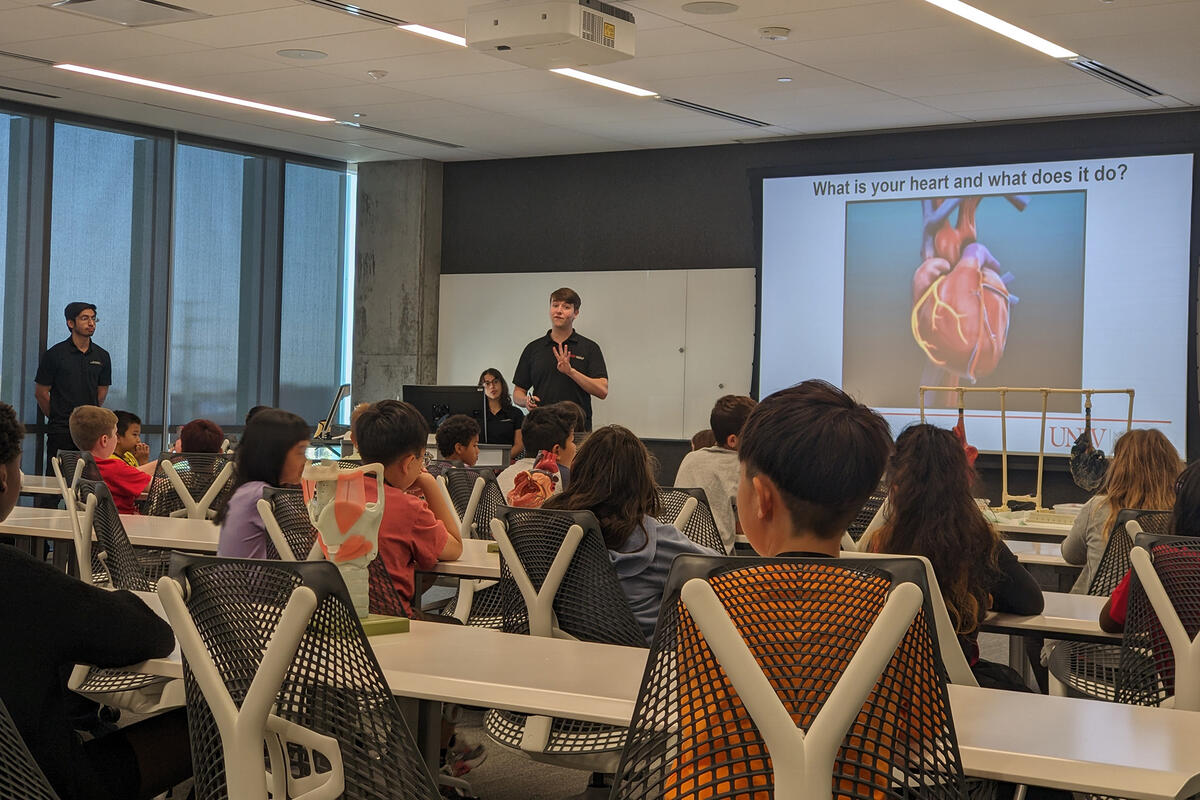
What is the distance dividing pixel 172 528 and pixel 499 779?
143cm

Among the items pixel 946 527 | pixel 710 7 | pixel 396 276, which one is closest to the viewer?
pixel 946 527

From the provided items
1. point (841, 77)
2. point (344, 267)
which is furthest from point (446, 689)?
point (344, 267)

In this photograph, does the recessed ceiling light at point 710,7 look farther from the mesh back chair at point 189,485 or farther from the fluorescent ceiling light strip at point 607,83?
the mesh back chair at point 189,485

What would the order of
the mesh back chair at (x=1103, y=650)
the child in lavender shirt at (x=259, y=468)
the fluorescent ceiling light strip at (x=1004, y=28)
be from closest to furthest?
1. the mesh back chair at (x=1103, y=650)
2. the child in lavender shirt at (x=259, y=468)
3. the fluorescent ceiling light strip at (x=1004, y=28)

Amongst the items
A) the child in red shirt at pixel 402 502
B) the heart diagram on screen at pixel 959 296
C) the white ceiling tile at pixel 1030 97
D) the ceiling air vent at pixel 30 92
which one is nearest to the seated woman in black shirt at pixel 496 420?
the heart diagram on screen at pixel 959 296

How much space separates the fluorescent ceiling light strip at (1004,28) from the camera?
20.0ft

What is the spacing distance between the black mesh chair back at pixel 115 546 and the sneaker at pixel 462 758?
3.23ft

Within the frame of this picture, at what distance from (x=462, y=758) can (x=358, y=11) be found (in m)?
3.98

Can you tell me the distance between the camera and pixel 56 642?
2.04m

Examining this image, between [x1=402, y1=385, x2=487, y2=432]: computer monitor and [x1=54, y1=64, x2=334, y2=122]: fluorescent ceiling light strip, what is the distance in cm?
225

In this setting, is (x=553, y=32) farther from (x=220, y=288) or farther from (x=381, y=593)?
(x=220, y=288)

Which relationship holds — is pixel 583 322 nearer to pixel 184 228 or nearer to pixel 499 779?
pixel 184 228

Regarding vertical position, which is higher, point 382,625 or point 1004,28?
point 1004,28

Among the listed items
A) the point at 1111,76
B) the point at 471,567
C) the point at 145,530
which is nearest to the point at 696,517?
the point at 471,567
